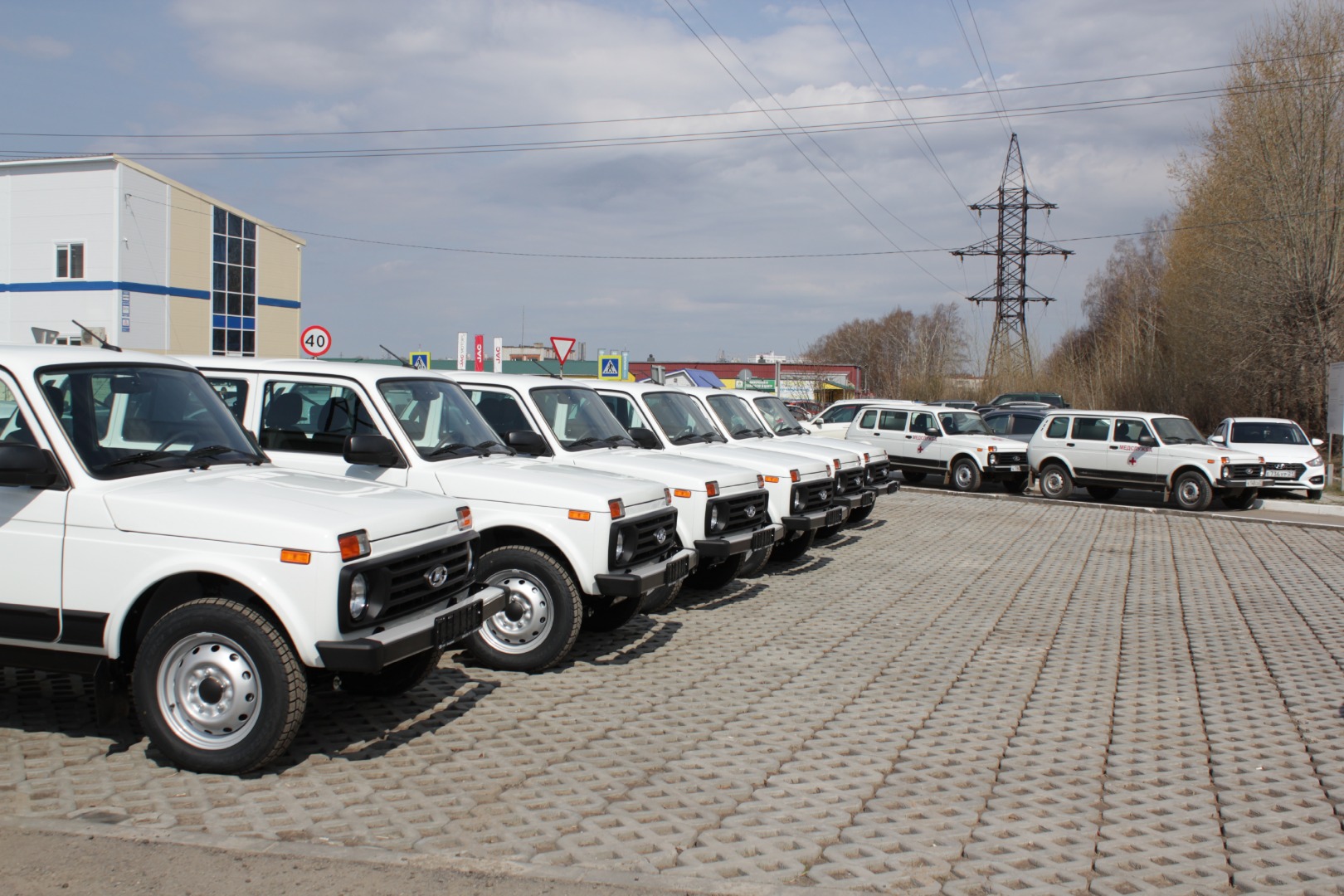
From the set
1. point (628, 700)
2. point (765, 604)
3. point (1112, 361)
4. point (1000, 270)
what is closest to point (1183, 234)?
point (1112, 361)

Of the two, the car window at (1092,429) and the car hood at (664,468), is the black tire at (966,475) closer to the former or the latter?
the car window at (1092,429)

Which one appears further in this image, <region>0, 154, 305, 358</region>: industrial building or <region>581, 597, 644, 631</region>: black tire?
<region>0, 154, 305, 358</region>: industrial building

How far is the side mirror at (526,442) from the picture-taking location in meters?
8.78

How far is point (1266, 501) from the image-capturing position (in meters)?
23.2

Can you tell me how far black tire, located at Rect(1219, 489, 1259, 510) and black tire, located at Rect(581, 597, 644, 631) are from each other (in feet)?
55.1

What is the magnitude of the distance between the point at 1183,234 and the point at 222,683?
1700 inches

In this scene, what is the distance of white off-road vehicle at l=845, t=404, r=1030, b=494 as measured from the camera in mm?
23281

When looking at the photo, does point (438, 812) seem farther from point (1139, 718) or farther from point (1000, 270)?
point (1000, 270)

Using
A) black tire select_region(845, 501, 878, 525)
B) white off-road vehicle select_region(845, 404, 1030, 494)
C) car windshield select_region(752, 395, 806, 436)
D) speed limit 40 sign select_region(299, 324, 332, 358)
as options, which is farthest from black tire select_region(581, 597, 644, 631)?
white off-road vehicle select_region(845, 404, 1030, 494)

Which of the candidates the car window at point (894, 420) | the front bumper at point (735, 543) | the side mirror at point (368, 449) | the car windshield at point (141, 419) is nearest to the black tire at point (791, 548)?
the front bumper at point (735, 543)

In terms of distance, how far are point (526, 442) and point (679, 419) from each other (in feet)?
13.4

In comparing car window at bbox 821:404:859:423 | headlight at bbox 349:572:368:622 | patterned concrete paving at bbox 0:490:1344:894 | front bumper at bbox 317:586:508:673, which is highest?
car window at bbox 821:404:859:423

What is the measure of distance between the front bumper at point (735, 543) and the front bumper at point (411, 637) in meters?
3.15

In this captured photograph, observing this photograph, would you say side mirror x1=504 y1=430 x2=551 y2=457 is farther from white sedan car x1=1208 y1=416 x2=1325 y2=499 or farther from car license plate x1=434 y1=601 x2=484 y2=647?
white sedan car x1=1208 y1=416 x2=1325 y2=499
